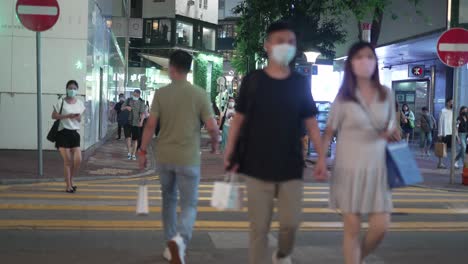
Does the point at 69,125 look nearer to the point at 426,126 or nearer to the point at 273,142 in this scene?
the point at 273,142

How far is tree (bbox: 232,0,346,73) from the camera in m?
21.5

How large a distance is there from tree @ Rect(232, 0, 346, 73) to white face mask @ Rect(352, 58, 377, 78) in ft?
52.3

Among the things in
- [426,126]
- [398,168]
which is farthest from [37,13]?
[426,126]

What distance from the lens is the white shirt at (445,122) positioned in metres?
17.0

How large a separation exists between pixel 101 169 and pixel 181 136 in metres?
8.86

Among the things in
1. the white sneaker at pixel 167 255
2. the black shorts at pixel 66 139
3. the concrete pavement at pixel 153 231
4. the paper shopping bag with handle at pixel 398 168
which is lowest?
the concrete pavement at pixel 153 231

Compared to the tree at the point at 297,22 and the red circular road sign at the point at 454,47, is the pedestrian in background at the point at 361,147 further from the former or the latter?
the tree at the point at 297,22

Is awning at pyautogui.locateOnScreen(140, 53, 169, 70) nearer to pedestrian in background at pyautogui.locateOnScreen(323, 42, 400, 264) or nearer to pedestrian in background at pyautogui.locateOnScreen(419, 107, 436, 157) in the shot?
pedestrian in background at pyautogui.locateOnScreen(419, 107, 436, 157)

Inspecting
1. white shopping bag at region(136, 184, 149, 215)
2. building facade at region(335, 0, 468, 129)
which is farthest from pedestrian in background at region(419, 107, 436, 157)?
white shopping bag at region(136, 184, 149, 215)

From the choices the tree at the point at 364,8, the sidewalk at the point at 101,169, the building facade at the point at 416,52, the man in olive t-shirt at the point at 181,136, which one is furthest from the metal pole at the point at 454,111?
the man in olive t-shirt at the point at 181,136

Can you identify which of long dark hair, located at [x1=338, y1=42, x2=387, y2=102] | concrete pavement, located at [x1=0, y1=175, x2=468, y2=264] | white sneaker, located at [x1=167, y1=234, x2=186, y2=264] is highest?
long dark hair, located at [x1=338, y1=42, x2=387, y2=102]

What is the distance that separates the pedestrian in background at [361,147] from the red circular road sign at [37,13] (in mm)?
8195

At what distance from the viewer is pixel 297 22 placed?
22453 millimetres

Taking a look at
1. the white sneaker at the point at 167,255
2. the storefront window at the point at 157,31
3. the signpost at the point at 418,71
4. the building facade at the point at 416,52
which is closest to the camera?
the white sneaker at the point at 167,255
